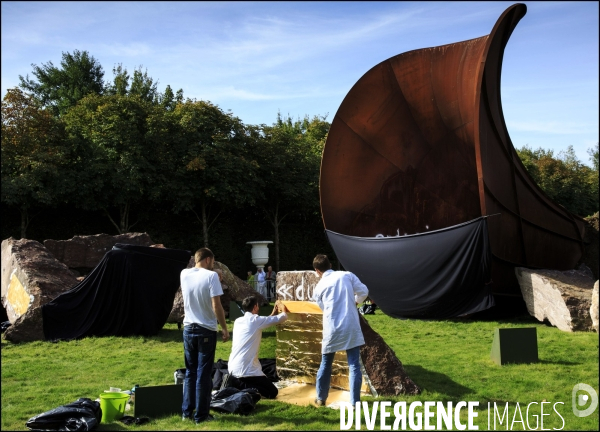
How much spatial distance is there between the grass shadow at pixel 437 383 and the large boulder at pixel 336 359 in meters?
0.33

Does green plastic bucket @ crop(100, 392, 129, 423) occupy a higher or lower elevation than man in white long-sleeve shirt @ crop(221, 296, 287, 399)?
lower

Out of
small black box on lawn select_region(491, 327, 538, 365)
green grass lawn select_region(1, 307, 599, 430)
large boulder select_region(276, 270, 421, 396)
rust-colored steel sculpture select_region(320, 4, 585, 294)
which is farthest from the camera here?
rust-colored steel sculpture select_region(320, 4, 585, 294)

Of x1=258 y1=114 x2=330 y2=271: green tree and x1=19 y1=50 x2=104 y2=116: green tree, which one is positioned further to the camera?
x1=19 y1=50 x2=104 y2=116: green tree

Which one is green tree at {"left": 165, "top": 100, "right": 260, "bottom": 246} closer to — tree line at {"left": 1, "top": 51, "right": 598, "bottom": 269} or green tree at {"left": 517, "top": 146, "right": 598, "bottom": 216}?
tree line at {"left": 1, "top": 51, "right": 598, "bottom": 269}

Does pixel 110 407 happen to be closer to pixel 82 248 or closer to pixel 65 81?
pixel 82 248

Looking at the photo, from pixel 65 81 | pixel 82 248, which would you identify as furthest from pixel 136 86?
pixel 82 248

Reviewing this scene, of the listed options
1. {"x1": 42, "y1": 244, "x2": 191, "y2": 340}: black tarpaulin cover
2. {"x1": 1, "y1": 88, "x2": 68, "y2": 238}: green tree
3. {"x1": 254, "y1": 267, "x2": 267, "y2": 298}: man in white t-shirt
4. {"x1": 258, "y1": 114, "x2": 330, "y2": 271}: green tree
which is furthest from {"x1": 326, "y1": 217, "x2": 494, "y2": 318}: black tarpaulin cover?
{"x1": 258, "y1": 114, "x2": 330, "y2": 271}: green tree

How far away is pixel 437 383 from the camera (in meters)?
6.96

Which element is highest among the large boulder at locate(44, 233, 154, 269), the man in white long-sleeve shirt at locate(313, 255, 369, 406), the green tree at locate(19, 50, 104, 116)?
the green tree at locate(19, 50, 104, 116)

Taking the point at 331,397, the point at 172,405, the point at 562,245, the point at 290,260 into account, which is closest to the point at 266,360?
the point at 331,397

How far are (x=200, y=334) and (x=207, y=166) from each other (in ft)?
59.3

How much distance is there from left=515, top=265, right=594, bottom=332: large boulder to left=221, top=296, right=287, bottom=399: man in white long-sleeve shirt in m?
6.64

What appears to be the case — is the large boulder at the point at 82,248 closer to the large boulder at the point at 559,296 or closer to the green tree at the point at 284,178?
the large boulder at the point at 559,296

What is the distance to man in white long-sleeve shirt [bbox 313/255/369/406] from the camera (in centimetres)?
571
